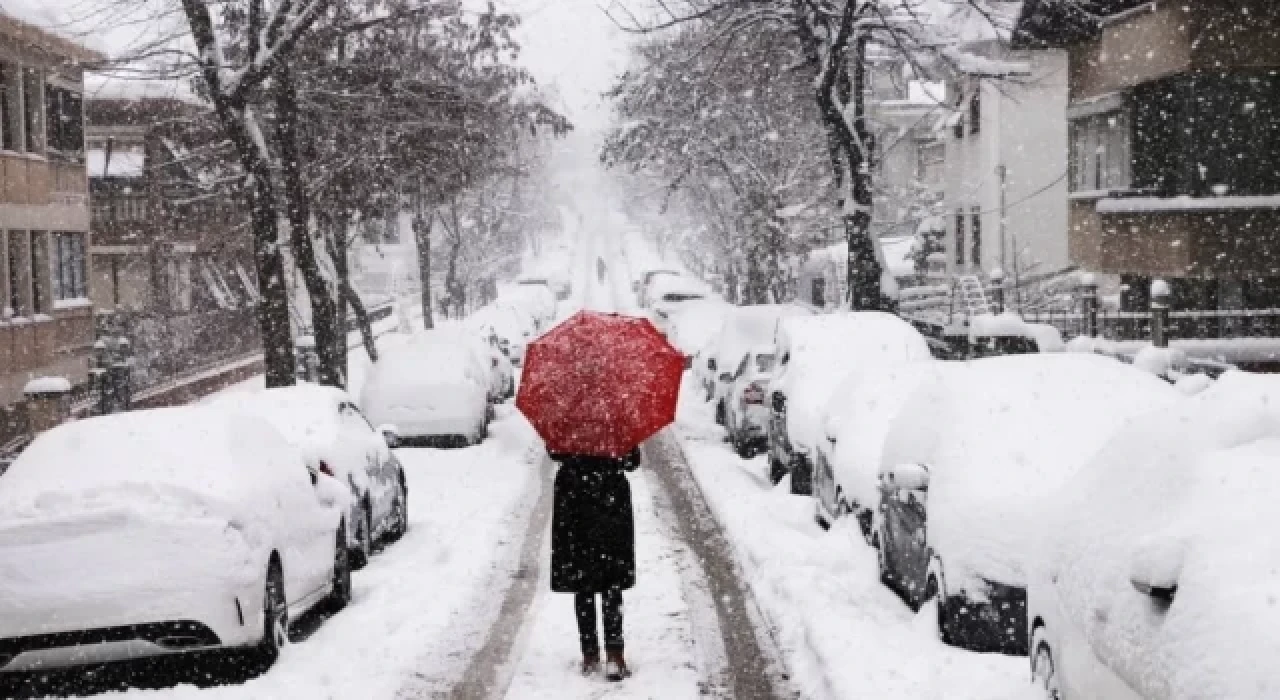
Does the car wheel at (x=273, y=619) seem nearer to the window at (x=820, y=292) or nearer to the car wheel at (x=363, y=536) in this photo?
the car wheel at (x=363, y=536)

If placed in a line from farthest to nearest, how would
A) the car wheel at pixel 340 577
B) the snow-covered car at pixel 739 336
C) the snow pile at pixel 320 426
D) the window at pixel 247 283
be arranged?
the window at pixel 247 283 → the snow-covered car at pixel 739 336 → the snow pile at pixel 320 426 → the car wheel at pixel 340 577

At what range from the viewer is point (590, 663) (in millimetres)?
8773

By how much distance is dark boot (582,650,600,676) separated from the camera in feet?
28.7

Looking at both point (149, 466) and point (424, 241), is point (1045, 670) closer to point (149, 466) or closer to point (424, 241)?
point (149, 466)

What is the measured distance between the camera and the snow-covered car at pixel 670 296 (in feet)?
150

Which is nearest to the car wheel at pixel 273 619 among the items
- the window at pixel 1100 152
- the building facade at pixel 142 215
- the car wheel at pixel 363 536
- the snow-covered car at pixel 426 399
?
the car wheel at pixel 363 536

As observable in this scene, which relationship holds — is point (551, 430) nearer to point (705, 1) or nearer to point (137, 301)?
point (705, 1)

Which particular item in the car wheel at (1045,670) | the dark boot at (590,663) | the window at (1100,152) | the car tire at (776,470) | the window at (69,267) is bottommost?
the car tire at (776,470)

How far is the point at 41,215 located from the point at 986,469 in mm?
25072

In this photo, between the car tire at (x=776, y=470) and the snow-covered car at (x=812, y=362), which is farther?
the car tire at (x=776, y=470)

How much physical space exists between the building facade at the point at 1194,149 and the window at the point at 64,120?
20.1 meters

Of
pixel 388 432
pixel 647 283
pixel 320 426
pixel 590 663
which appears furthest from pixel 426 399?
pixel 647 283

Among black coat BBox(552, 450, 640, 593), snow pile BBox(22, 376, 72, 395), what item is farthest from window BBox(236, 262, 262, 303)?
black coat BBox(552, 450, 640, 593)

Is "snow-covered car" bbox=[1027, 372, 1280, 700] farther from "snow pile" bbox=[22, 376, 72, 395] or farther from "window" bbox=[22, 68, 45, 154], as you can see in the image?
"window" bbox=[22, 68, 45, 154]
